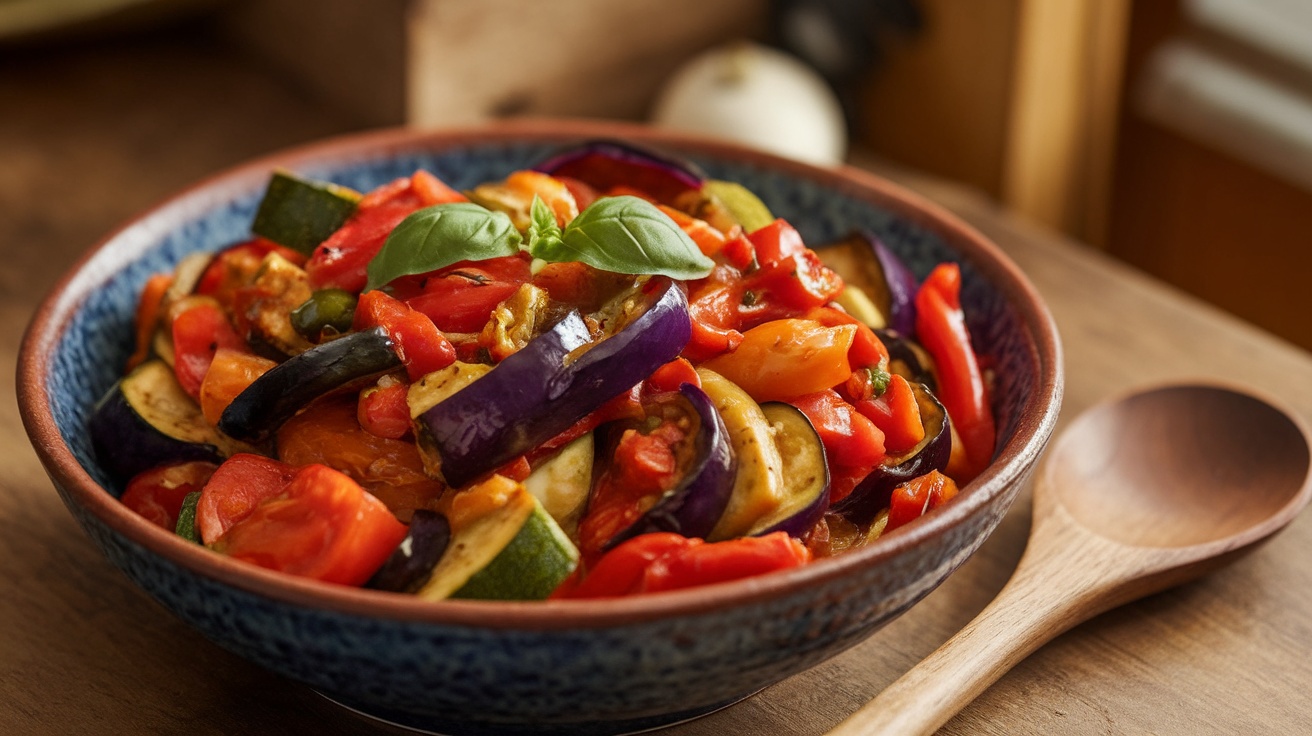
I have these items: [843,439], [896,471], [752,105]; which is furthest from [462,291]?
[752,105]

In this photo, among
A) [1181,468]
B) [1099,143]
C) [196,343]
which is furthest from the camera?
[1099,143]

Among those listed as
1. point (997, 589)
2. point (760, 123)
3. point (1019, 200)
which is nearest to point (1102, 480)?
point (997, 589)

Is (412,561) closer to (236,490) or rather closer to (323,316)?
(236,490)

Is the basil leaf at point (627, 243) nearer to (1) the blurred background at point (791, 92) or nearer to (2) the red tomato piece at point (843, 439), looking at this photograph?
(2) the red tomato piece at point (843, 439)

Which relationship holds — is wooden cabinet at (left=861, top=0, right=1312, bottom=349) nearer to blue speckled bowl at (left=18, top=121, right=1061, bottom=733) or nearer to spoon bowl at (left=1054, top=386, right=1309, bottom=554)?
spoon bowl at (left=1054, top=386, right=1309, bottom=554)

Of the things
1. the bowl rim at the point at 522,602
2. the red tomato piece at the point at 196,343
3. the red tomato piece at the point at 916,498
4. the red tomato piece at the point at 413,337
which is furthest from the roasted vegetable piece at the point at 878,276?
the red tomato piece at the point at 196,343

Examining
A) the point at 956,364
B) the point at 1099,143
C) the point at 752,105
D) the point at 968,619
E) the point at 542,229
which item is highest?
the point at 542,229
